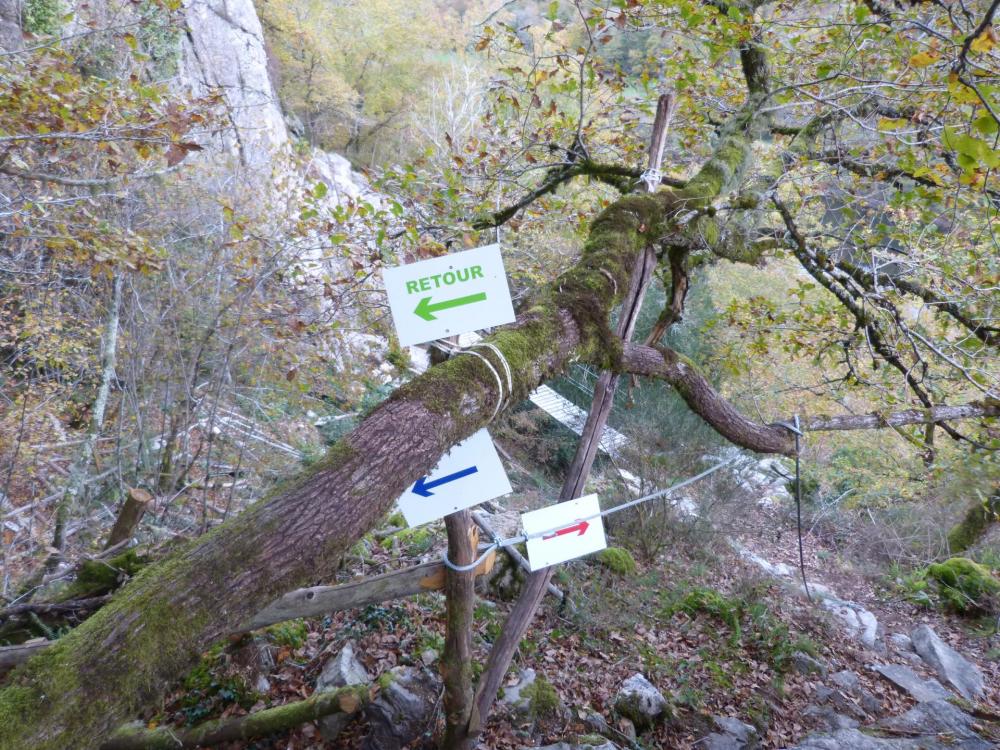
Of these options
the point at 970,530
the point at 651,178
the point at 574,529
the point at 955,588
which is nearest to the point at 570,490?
the point at 574,529

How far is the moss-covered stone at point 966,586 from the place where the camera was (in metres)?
7.32

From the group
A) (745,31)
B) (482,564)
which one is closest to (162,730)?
(482,564)

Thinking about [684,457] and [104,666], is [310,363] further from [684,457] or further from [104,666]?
[104,666]

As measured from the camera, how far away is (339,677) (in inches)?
144

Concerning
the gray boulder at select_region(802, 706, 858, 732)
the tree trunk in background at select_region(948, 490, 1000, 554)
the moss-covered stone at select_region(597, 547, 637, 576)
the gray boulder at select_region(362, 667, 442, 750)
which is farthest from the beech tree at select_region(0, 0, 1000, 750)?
the tree trunk in background at select_region(948, 490, 1000, 554)

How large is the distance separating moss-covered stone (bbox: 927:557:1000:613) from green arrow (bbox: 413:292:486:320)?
890 centimetres

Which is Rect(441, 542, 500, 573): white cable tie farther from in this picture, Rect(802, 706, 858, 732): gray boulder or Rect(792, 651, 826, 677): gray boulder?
Rect(792, 651, 826, 677): gray boulder

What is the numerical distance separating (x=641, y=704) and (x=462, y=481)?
3098mm

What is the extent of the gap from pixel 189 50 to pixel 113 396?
40.4 feet

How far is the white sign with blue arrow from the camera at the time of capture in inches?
79.6

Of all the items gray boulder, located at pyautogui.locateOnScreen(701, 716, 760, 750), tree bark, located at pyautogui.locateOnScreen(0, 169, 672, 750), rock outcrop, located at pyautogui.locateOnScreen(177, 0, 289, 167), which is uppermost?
rock outcrop, located at pyautogui.locateOnScreen(177, 0, 289, 167)

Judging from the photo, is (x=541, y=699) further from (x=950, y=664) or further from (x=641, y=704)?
(x=950, y=664)

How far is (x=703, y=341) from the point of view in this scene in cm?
1019

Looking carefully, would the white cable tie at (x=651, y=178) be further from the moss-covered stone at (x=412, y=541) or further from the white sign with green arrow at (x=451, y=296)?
the moss-covered stone at (x=412, y=541)
